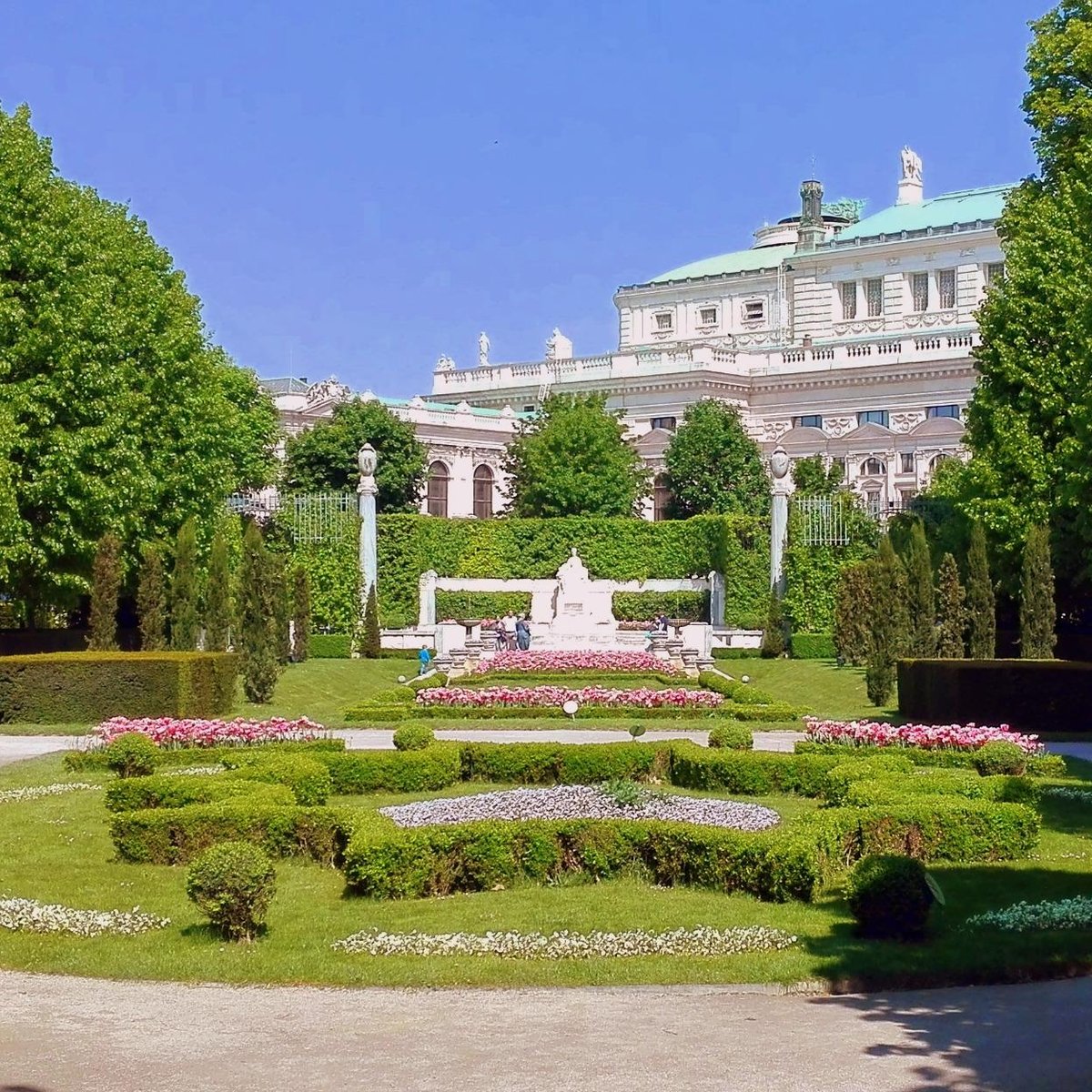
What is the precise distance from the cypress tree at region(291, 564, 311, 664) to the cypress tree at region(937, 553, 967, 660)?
18063mm

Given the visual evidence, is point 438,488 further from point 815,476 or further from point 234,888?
point 234,888

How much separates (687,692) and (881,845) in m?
18.1

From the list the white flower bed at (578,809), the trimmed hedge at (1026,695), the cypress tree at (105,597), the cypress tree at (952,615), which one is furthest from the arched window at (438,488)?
the white flower bed at (578,809)

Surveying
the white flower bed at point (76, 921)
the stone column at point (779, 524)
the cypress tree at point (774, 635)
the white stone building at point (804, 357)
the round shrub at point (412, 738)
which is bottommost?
the white flower bed at point (76, 921)

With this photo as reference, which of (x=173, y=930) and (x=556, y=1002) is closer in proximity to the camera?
(x=556, y=1002)

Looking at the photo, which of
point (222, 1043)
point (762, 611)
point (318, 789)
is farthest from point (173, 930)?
point (762, 611)

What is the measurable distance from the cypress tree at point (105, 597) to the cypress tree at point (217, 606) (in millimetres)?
1942

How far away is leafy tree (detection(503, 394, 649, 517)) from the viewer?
73.4m

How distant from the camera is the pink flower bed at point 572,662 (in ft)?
131

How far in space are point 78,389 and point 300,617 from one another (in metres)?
12.8

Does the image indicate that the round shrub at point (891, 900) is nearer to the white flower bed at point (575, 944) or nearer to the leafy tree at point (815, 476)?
the white flower bed at point (575, 944)

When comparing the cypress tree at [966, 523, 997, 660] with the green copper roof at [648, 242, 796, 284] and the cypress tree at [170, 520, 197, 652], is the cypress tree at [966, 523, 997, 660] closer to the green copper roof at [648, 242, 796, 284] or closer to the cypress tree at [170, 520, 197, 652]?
the cypress tree at [170, 520, 197, 652]

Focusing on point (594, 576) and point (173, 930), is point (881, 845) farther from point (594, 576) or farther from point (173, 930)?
point (594, 576)

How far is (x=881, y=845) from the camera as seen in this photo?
14.2 metres
